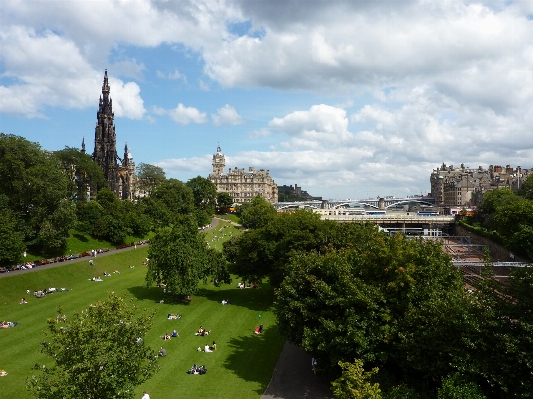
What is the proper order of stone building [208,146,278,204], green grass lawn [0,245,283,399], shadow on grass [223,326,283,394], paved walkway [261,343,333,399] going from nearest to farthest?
paved walkway [261,343,333,399] < green grass lawn [0,245,283,399] < shadow on grass [223,326,283,394] < stone building [208,146,278,204]

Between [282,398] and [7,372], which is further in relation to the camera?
[7,372]

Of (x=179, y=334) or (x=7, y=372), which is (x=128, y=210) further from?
(x=7, y=372)

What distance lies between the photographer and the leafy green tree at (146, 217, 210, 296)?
130ft

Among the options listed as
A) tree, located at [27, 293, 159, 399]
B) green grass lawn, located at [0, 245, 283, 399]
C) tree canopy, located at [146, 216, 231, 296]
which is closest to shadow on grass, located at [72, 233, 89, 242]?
green grass lawn, located at [0, 245, 283, 399]

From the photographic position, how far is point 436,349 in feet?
64.0

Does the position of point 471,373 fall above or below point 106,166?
below

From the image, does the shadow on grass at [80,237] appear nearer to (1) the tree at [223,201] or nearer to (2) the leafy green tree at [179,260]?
(2) the leafy green tree at [179,260]

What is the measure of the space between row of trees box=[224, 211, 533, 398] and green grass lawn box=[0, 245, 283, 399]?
4.64 meters

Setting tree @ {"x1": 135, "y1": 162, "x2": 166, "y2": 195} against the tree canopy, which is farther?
tree @ {"x1": 135, "y1": 162, "x2": 166, "y2": 195}

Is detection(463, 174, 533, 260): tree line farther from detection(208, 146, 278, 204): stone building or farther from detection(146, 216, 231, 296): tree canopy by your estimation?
detection(208, 146, 278, 204): stone building

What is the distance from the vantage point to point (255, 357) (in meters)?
28.5

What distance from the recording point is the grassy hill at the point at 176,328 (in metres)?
24.1

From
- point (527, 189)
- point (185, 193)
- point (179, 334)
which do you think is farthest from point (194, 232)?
point (527, 189)

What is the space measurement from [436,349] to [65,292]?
36.5 metres
